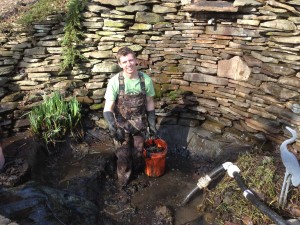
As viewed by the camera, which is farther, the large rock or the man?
the large rock

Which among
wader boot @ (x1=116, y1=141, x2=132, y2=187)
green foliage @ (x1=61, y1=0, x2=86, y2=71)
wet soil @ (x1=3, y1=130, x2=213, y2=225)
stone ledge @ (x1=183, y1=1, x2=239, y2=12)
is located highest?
stone ledge @ (x1=183, y1=1, x2=239, y2=12)

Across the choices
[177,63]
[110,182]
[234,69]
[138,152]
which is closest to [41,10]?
[177,63]

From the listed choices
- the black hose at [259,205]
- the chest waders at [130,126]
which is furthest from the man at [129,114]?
the black hose at [259,205]

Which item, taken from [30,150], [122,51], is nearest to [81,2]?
[122,51]

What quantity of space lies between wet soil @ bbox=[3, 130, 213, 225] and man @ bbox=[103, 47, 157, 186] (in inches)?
10.6

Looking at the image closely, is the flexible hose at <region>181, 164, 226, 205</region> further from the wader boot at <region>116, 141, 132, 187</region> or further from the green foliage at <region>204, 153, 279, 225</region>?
the wader boot at <region>116, 141, 132, 187</region>

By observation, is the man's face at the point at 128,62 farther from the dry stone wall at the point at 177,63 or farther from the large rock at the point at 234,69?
the large rock at the point at 234,69

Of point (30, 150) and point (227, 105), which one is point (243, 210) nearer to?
point (227, 105)

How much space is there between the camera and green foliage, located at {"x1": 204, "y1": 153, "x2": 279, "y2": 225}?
346 centimetres

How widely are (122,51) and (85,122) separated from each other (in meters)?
1.85

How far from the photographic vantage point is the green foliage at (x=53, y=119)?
479cm

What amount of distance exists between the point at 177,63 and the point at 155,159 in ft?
5.69

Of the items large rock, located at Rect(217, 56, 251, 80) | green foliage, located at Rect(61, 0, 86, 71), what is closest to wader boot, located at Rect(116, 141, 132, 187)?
green foliage, located at Rect(61, 0, 86, 71)

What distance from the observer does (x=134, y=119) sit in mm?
4375
